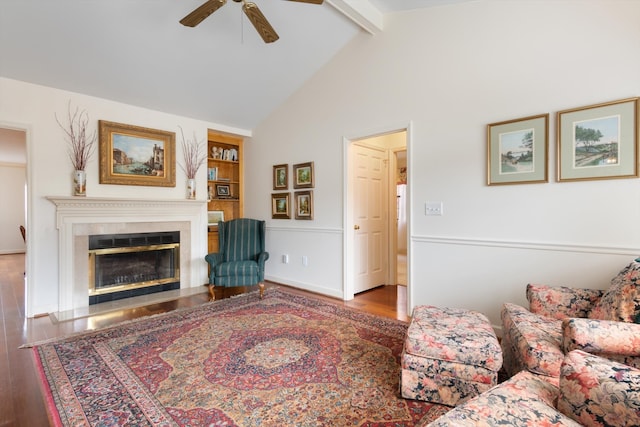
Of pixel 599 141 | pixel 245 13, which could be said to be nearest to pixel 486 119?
pixel 599 141

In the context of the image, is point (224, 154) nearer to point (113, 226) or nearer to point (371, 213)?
point (113, 226)

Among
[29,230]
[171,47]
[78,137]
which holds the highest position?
[171,47]

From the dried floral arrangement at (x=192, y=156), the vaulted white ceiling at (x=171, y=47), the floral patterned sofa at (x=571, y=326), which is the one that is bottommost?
the floral patterned sofa at (x=571, y=326)

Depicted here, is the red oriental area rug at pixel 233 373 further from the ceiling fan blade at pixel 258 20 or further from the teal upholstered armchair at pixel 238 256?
the ceiling fan blade at pixel 258 20

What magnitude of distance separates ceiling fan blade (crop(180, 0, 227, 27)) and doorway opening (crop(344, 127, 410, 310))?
6.97 ft

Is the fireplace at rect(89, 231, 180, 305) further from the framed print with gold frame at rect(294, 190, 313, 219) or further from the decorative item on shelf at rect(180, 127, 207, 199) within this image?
the framed print with gold frame at rect(294, 190, 313, 219)

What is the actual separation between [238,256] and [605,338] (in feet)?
12.6

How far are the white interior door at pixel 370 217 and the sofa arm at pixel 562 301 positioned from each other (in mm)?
2315

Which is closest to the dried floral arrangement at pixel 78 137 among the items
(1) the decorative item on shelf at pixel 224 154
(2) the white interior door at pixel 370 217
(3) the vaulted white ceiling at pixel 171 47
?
(3) the vaulted white ceiling at pixel 171 47

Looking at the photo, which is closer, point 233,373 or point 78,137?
point 233,373

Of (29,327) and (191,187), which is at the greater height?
(191,187)

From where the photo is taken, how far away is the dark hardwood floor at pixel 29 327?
1.79 metres

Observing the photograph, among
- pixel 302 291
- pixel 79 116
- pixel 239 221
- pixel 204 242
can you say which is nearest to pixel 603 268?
pixel 302 291

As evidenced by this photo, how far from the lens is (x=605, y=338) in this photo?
4.79ft
